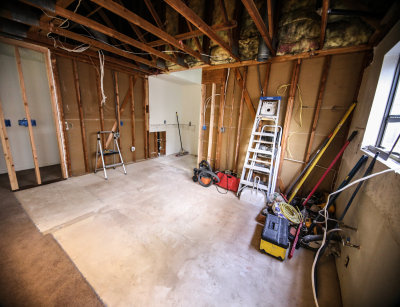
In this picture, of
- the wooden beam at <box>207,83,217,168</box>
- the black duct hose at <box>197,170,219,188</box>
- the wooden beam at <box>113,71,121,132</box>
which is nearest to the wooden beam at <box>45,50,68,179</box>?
the wooden beam at <box>113,71,121,132</box>

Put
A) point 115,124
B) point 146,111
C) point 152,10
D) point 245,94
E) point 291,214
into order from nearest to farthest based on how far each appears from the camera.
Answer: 1. point 291,214
2. point 152,10
3. point 245,94
4. point 115,124
5. point 146,111

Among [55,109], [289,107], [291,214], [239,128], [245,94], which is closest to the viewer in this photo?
[291,214]

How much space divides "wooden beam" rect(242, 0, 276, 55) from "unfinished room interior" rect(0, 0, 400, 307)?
0.05 feet

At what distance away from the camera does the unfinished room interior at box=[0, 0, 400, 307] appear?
4.75 ft

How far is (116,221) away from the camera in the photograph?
231 centimetres

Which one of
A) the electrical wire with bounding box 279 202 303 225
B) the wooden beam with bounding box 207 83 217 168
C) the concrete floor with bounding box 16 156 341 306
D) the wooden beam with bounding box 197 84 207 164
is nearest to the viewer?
the concrete floor with bounding box 16 156 341 306

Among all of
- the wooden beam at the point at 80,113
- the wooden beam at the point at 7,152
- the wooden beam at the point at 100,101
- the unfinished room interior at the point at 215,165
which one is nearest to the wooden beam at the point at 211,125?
the unfinished room interior at the point at 215,165

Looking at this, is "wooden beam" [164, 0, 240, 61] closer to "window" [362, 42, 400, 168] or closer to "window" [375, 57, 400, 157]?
"window" [362, 42, 400, 168]

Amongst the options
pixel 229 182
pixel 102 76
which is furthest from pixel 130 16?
pixel 229 182

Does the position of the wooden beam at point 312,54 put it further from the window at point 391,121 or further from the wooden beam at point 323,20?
the window at point 391,121

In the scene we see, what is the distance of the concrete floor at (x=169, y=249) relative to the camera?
144 cm

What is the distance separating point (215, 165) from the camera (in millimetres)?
4117

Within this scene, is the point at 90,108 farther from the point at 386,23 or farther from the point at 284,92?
the point at 386,23

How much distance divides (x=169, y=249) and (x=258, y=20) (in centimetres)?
300
